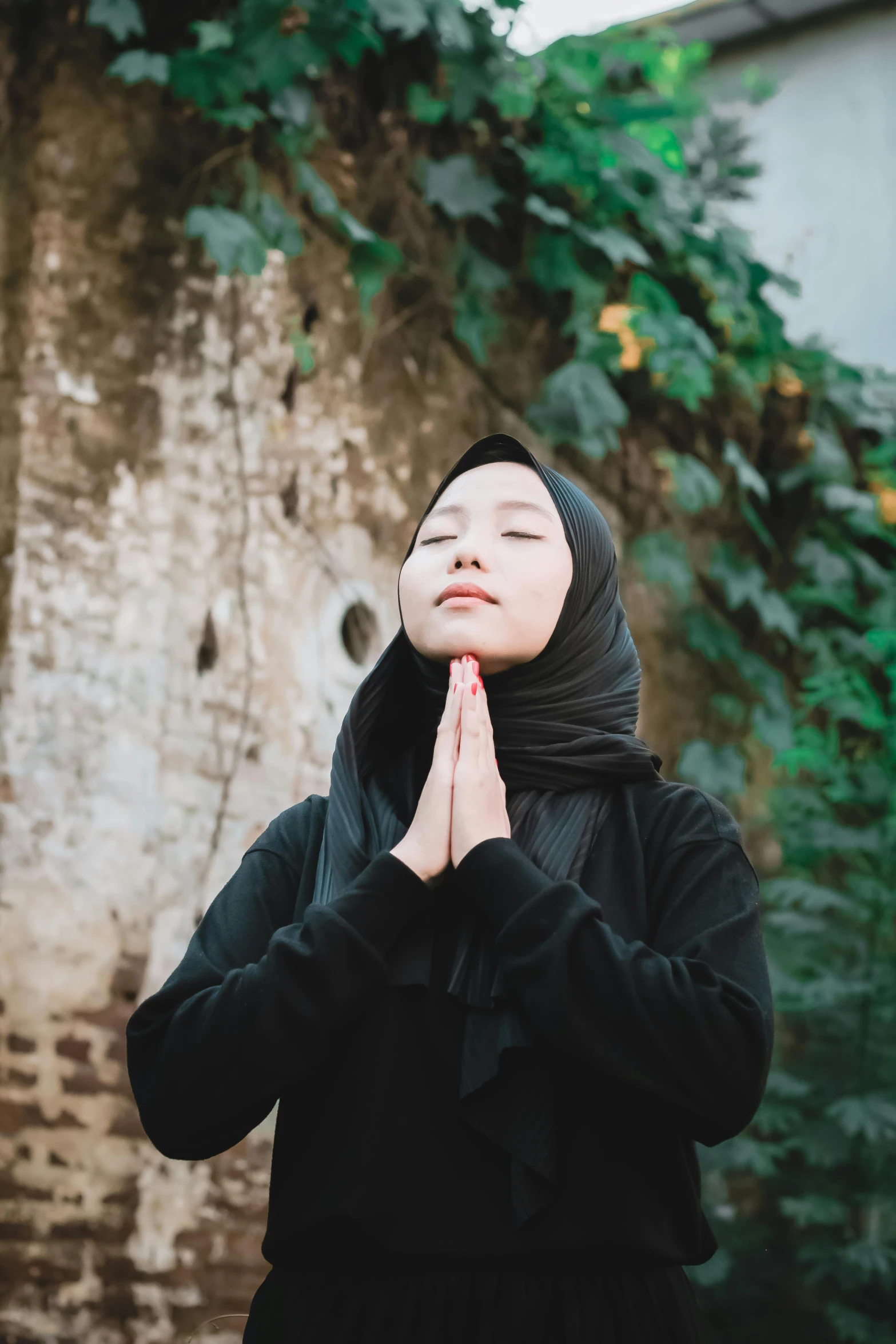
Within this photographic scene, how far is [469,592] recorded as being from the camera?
4.35 feet

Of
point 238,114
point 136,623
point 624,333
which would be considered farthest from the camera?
point 624,333

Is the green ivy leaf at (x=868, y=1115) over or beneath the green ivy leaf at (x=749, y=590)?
beneath

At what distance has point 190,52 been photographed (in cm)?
289

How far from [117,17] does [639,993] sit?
2.68m

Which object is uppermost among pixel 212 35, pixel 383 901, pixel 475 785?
pixel 212 35

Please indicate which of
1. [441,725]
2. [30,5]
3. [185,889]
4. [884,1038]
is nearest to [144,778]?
[185,889]

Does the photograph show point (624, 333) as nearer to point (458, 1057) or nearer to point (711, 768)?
point (711, 768)

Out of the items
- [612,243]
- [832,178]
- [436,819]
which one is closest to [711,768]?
[612,243]

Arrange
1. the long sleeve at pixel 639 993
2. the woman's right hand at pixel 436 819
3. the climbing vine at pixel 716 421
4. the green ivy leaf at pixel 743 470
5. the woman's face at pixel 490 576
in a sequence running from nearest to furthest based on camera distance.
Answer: the long sleeve at pixel 639 993 < the woman's right hand at pixel 436 819 < the woman's face at pixel 490 576 < the climbing vine at pixel 716 421 < the green ivy leaf at pixel 743 470

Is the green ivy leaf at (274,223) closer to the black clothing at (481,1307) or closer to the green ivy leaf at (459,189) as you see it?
the green ivy leaf at (459,189)

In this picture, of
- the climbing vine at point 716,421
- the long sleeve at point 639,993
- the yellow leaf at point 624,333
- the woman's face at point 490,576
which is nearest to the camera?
the long sleeve at point 639,993

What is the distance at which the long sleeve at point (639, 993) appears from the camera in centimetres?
108

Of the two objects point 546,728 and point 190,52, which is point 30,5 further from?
point 546,728

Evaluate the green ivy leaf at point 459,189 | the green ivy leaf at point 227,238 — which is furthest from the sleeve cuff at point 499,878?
the green ivy leaf at point 459,189
